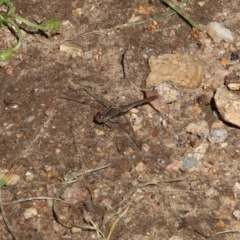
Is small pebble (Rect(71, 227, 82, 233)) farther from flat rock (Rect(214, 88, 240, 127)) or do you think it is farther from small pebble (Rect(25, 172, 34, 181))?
flat rock (Rect(214, 88, 240, 127))

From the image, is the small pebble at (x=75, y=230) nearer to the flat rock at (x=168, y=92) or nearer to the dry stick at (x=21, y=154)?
the dry stick at (x=21, y=154)

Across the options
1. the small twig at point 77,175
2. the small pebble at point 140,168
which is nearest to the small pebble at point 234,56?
the small pebble at point 140,168

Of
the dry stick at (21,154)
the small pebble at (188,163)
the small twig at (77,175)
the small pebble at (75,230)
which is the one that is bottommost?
the small pebble at (75,230)

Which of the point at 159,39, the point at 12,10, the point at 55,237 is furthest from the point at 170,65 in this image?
the point at 55,237

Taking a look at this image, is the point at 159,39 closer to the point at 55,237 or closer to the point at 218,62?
the point at 218,62

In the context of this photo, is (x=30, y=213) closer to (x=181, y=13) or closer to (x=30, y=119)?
(x=30, y=119)

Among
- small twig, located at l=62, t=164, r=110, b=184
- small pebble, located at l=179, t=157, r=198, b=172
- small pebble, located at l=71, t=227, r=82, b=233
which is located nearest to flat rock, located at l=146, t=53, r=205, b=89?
small pebble, located at l=179, t=157, r=198, b=172
